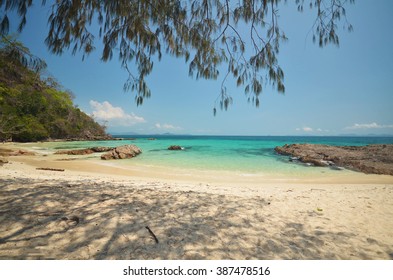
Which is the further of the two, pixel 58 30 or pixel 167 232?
pixel 58 30

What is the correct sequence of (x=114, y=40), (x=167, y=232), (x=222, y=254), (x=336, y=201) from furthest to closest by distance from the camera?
(x=336, y=201)
(x=114, y=40)
(x=167, y=232)
(x=222, y=254)

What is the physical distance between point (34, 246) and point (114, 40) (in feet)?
10.2

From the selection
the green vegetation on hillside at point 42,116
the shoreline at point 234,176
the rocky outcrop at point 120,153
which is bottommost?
the shoreline at point 234,176

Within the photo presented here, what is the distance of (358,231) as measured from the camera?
120 inches

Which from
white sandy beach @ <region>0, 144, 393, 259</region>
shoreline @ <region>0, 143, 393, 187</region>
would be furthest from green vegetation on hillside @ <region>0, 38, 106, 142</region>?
white sandy beach @ <region>0, 144, 393, 259</region>

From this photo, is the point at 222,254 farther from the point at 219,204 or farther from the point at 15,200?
the point at 15,200

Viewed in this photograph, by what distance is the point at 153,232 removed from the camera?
8.46 feet

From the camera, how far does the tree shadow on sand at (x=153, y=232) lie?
84.4 inches

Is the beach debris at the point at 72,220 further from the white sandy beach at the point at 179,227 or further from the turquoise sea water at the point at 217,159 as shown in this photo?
the turquoise sea water at the point at 217,159

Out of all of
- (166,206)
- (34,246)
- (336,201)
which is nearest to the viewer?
(34,246)

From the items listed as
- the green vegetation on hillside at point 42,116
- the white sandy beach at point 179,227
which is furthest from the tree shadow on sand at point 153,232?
the green vegetation on hillside at point 42,116

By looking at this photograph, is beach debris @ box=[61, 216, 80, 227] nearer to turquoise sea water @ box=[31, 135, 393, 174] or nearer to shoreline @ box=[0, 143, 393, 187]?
shoreline @ box=[0, 143, 393, 187]

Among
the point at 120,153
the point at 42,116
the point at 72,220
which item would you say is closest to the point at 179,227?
the point at 72,220
